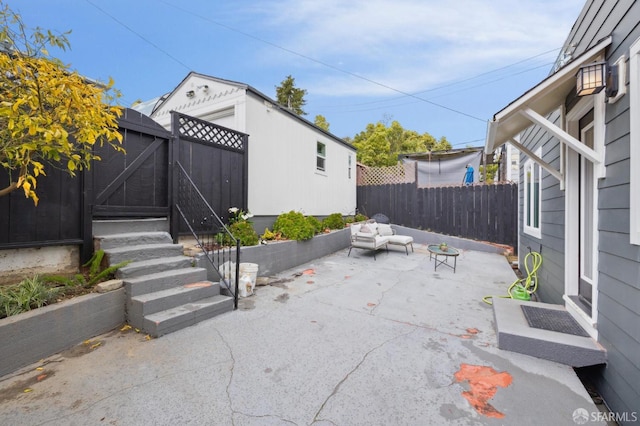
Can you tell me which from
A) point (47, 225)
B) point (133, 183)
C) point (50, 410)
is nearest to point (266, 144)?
point (133, 183)

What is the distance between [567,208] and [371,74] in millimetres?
9765

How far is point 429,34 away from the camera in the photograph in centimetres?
855

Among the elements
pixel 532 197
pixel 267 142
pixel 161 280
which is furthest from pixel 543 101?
pixel 267 142

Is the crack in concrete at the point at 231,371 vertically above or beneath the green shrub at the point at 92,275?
beneath

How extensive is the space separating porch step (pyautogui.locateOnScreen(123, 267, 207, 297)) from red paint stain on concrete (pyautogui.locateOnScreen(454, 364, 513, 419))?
10.9ft

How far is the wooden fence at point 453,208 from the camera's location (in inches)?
328

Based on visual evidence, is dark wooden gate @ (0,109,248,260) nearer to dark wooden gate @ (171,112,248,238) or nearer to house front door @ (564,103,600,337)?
dark wooden gate @ (171,112,248,238)

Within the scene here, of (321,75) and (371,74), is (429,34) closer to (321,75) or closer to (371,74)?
(371,74)

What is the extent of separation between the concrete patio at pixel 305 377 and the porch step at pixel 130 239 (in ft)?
4.13

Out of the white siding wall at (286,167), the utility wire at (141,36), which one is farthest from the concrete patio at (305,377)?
the utility wire at (141,36)

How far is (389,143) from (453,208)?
36.2 ft

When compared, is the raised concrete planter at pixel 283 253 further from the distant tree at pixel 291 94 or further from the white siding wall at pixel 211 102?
the distant tree at pixel 291 94

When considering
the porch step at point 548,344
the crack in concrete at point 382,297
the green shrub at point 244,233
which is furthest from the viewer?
the green shrub at point 244,233

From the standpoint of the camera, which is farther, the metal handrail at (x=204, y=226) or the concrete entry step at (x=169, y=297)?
the metal handrail at (x=204, y=226)
